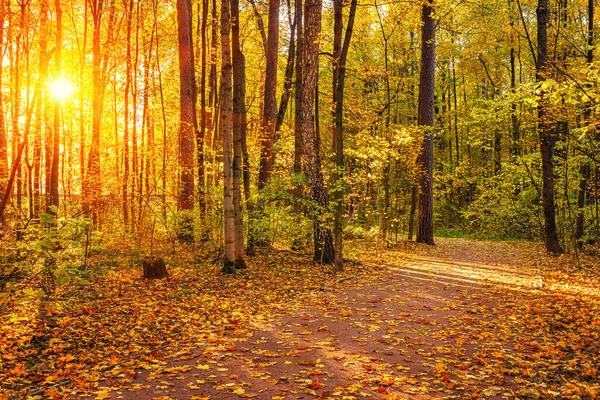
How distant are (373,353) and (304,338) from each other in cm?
101

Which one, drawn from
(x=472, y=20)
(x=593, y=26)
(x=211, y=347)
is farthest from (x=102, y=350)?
(x=472, y=20)

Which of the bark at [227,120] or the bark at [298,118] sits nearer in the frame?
the bark at [227,120]

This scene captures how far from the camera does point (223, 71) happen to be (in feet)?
28.7

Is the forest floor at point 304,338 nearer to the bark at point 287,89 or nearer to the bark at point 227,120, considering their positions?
the bark at point 227,120

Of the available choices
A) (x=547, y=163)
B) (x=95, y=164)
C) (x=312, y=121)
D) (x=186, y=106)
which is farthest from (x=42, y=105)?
(x=547, y=163)

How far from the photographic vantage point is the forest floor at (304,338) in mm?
3992

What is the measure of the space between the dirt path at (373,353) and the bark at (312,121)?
7.96 ft

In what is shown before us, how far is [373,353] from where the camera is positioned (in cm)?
489

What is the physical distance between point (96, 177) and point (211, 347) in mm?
6566

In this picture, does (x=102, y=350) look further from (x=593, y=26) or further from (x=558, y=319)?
(x=593, y=26)

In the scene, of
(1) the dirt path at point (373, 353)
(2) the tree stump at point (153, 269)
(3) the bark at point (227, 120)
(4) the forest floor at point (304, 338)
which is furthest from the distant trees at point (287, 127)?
(1) the dirt path at point (373, 353)

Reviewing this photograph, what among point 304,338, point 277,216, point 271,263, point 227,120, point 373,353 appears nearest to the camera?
point 373,353

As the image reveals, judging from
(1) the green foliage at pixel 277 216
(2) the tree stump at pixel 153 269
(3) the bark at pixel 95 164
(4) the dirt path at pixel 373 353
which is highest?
(3) the bark at pixel 95 164

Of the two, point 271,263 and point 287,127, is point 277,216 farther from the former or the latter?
point 287,127
